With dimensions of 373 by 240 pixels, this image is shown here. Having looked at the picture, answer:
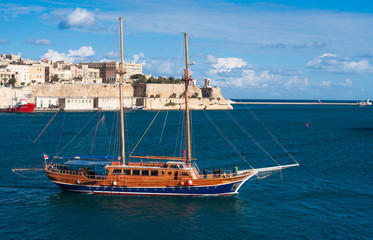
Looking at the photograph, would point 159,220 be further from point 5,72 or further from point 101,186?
point 5,72

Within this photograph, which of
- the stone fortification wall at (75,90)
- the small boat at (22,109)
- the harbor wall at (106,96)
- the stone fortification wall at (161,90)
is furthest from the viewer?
the stone fortification wall at (161,90)

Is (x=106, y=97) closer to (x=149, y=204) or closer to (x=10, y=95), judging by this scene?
(x=10, y=95)

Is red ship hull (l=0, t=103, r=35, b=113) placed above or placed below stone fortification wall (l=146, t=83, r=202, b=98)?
below

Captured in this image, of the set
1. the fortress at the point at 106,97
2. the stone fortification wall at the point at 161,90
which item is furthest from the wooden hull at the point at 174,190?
the stone fortification wall at the point at 161,90

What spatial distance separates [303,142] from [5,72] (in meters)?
103

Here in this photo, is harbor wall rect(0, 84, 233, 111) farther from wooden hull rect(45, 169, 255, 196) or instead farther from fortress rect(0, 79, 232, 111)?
wooden hull rect(45, 169, 255, 196)

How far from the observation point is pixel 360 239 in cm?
1841

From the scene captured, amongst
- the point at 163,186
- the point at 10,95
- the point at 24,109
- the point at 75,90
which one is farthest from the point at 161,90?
the point at 163,186

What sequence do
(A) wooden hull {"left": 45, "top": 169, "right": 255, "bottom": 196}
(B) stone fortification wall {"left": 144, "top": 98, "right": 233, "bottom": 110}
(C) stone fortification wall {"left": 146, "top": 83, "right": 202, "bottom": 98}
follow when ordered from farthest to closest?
(C) stone fortification wall {"left": 146, "top": 83, "right": 202, "bottom": 98}
(B) stone fortification wall {"left": 144, "top": 98, "right": 233, "bottom": 110}
(A) wooden hull {"left": 45, "top": 169, "right": 255, "bottom": 196}

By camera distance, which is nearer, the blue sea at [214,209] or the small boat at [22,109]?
the blue sea at [214,209]

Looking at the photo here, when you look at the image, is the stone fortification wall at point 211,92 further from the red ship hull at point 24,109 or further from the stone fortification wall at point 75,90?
the red ship hull at point 24,109

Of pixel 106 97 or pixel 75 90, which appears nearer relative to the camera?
pixel 106 97

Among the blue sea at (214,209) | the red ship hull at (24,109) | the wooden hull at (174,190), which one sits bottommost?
the blue sea at (214,209)

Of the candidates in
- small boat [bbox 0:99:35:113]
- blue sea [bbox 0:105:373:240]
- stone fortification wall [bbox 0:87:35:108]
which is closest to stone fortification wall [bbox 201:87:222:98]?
stone fortification wall [bbox 0:87:35:108]
